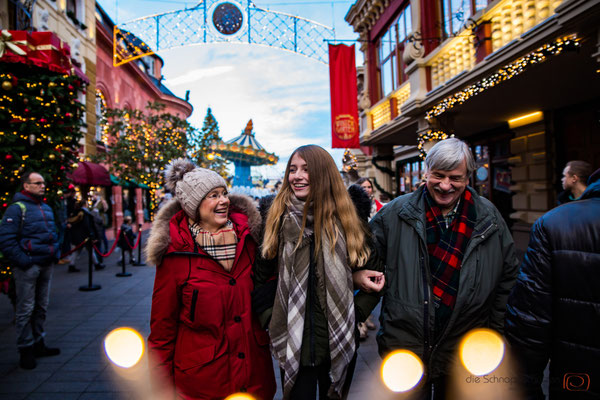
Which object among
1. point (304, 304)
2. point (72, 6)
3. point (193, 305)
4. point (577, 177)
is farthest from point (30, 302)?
point (72, 6)

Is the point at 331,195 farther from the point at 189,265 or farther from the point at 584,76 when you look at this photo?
the point at 584,76

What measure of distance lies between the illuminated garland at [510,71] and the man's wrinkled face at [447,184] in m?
4.01

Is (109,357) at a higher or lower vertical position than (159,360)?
lower

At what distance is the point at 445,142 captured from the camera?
215 centimetres

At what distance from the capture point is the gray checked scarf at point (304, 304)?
1.95 m

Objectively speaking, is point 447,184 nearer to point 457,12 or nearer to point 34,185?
point 34,185

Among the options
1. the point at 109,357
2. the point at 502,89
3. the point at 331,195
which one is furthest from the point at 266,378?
the point at 502,89

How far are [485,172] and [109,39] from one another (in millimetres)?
17401

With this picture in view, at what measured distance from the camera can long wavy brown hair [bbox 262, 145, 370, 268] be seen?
2.05 meters

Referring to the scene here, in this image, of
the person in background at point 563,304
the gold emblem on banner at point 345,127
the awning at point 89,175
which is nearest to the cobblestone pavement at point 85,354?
the person in background at point 563,304

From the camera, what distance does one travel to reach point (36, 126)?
5.30 meters

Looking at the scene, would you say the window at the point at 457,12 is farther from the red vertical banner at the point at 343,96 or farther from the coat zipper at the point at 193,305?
the coat zipper at the point at 193,305

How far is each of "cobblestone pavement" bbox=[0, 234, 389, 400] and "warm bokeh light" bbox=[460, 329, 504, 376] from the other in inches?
48.2

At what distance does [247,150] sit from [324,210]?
42.5m
